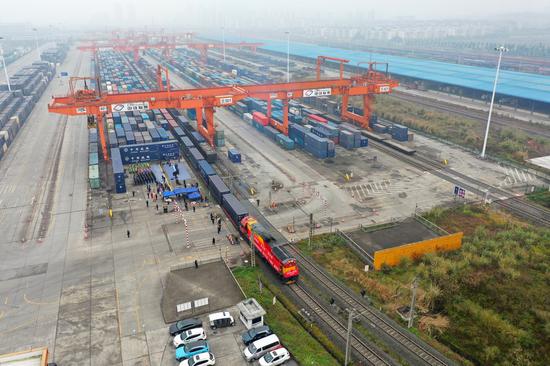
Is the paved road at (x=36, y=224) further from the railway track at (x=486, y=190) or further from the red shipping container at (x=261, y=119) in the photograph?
the railway track at (x=486, y=190)

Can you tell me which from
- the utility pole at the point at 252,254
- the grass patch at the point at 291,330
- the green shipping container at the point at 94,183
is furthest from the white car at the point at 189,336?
the green shipping container at the point at 94,183

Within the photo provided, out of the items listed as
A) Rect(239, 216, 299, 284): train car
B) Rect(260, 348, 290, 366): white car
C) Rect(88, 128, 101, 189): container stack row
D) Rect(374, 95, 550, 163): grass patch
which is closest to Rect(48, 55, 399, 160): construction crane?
Rect(88, 128, 101, 189): container stack row

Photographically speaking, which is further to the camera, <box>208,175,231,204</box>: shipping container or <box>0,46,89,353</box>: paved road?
<box>208,175,231,204</box>: shipping container

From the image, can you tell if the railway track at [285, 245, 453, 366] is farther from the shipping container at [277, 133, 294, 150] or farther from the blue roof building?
the blue roof building

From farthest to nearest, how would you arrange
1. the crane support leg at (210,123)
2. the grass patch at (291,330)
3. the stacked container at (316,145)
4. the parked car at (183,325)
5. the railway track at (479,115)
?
1. the railway track at (479,115)
2. the crane support leg at (210,123)
3. the stacked container at (316,145)
4. the parked car at (183,325)
5. the grass patch at (291,330)

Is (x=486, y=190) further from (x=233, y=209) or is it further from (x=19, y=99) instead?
(x=19, y=99)

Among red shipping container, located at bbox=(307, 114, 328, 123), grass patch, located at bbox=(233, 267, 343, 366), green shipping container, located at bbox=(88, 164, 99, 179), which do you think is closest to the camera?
grass patch, located at bbox=(233, 267, 343, 366)
